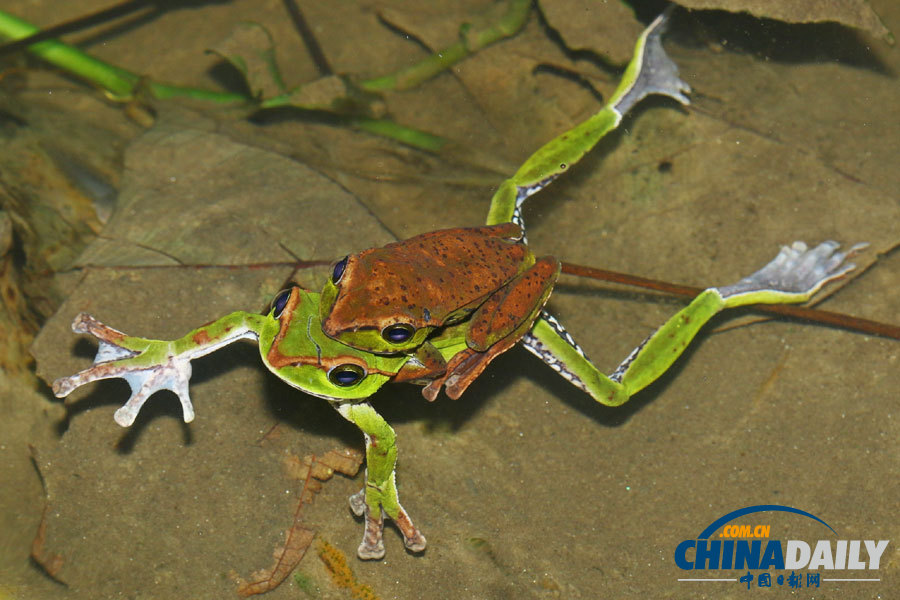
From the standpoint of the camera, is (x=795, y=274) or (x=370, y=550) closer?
(x=370, y=550)

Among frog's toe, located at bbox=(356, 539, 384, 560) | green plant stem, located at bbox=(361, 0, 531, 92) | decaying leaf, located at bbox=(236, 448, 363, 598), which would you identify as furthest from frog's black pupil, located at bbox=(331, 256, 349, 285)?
green plant stem, located at bbox=(361, 0, 531, 92)

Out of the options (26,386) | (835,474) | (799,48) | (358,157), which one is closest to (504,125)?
(358,157)

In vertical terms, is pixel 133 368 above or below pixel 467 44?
below

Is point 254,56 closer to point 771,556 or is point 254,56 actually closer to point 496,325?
point 496,325

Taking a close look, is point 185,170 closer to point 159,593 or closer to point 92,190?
point 92,190

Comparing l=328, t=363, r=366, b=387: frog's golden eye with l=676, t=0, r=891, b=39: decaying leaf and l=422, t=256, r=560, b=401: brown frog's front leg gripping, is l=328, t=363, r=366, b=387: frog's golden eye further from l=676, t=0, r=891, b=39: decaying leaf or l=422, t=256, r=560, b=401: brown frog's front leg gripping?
l=676, t=0, r=891, b=39: decaying leaf

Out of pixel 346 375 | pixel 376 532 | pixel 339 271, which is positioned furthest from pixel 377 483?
pixel 339 271
